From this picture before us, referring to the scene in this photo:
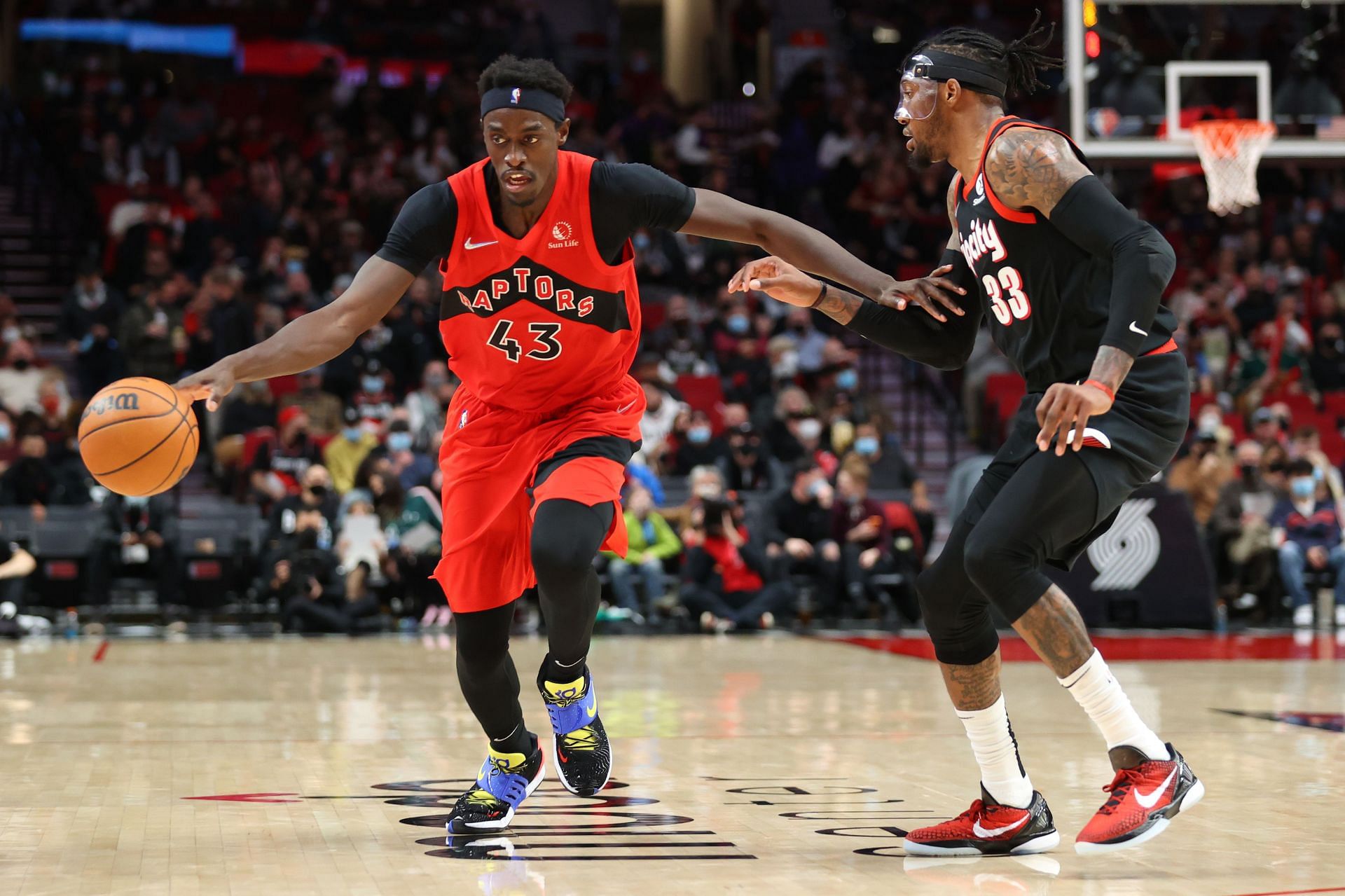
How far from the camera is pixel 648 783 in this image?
18.9ft

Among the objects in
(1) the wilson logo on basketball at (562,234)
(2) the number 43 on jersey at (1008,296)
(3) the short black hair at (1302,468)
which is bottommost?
(3) the short black hair at (1302,468)

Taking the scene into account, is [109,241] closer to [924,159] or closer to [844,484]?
[844,484]

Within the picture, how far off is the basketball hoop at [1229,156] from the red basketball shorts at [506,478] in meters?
8.94

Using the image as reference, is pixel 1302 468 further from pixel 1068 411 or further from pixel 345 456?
pixel 1068 411

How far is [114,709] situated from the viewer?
26.8ft

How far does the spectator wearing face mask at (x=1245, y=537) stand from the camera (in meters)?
14.6

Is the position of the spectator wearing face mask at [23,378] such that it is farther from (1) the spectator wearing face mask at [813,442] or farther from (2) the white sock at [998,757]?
(2) the white sock at [998,757]

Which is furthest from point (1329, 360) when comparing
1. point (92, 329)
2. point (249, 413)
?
point (92, 329)

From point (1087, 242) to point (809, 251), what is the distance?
2.85ft

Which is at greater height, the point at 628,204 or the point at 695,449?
the point at 628,204

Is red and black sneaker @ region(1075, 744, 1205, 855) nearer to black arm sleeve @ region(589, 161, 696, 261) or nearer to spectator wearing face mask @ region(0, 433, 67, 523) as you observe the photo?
black arm sleeve @ region(589, 161, 696, 261)

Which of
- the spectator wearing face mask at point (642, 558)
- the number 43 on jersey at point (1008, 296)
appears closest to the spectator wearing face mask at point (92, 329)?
the spectator wearing face mask at point (642, 558)

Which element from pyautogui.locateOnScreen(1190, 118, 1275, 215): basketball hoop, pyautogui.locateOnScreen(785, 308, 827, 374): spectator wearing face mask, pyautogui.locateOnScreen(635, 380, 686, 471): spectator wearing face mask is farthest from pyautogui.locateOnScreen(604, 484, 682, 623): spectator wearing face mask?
pyautogui.locateOnScreen(1190, 118, 1275, 215): basketball hoop

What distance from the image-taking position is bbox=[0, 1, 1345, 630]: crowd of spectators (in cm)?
1433
